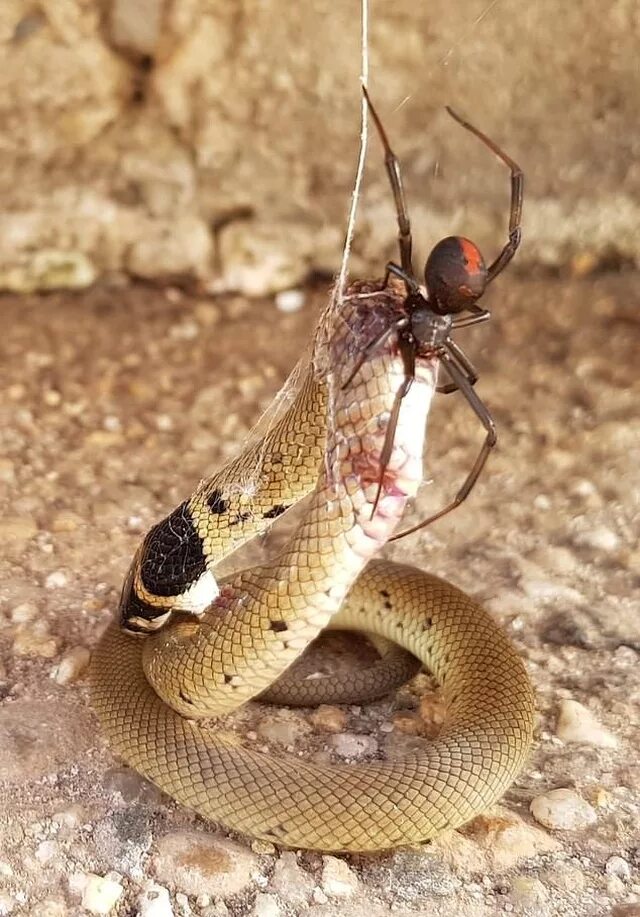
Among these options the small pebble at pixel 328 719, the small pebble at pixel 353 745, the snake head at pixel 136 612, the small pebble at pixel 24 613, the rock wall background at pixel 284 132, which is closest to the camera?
the snake head at pixel 136 612

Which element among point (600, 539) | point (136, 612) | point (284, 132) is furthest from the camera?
point (284, 132)

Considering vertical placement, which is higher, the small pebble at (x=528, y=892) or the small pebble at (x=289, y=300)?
the small pebble at (x=289, y=300)

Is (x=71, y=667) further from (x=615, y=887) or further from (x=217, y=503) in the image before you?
(x=615, y=887)

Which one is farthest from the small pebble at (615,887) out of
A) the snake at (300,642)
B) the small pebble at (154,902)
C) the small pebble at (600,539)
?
the small pebble at (600,539)

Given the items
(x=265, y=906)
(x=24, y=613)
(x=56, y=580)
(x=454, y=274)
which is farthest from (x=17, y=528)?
(x=454, y=274)

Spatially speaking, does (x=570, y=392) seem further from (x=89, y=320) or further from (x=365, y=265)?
(x=89, y=320)

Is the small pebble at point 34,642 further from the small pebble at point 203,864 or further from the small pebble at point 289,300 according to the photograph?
the small pebble at point 289,300

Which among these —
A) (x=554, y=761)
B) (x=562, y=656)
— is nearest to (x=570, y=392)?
(x=562, y=656)
